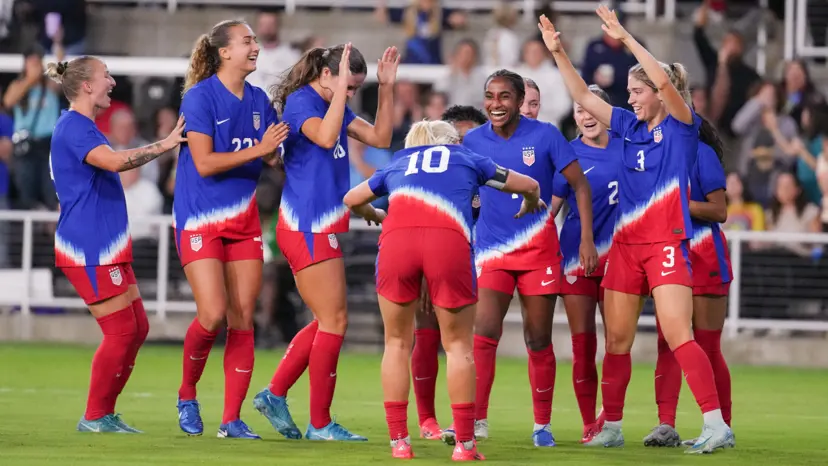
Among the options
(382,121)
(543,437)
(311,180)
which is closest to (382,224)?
(311,180)

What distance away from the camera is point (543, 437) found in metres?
9.88

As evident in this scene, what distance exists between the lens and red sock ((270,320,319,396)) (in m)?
9.88

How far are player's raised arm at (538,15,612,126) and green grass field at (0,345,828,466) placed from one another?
2035mm

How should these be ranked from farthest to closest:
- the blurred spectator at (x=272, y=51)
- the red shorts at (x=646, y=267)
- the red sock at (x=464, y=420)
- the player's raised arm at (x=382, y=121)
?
the blurred spectator at (x=272, y=51), the player's raised arm at (x=382, y=121), the red shorts at (x=646, y=267), the red sock at (x=464, y=420)

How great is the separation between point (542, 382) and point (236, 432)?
74.9 inches

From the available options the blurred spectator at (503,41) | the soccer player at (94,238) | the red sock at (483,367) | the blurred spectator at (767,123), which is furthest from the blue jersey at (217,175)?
the blurred spectator at (767,123)

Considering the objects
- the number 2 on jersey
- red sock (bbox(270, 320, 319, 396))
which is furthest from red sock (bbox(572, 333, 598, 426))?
the number 2 on jersey

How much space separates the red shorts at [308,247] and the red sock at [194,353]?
2.23 feet

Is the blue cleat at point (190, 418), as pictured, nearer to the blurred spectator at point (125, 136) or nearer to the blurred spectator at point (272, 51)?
the blurred spectator at point (125, 136)

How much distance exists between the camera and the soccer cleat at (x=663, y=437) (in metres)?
9.88

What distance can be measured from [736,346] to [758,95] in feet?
10.8

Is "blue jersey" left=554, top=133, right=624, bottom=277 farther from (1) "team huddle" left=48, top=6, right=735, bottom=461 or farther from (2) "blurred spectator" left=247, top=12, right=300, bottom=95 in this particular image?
(2) "blurred spectator" left=247, top=12, right=300, bottom=95

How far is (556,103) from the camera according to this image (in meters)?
18.0

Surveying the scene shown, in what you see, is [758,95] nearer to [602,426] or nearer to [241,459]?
[602,426]
